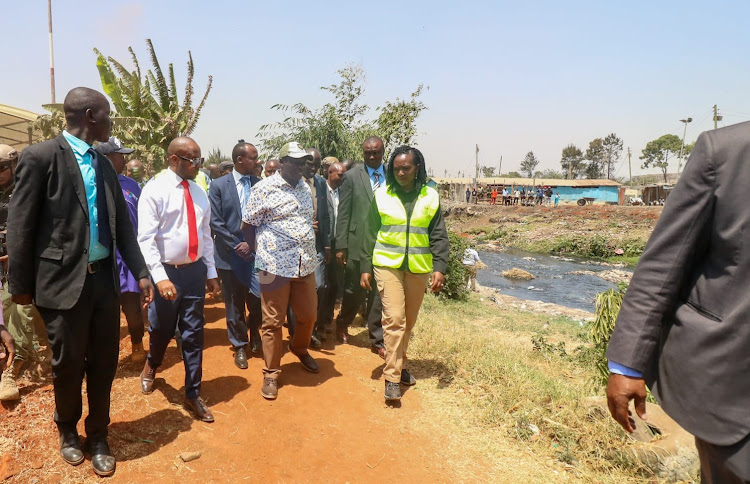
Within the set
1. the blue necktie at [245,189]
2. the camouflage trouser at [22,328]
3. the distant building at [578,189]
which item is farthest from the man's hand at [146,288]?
the distant building at [578,189]

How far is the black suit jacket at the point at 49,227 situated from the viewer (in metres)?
2.53

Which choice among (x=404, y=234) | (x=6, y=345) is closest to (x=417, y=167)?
(x=404, y=234)

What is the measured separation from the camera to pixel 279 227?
3.90 m

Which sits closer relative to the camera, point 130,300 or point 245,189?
point 130,300

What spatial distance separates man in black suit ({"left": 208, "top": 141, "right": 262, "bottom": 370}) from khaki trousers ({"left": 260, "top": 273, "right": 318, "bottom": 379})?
0.60 meters

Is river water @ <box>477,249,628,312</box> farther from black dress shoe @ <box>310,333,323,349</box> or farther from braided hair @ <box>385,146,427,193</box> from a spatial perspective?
braided hair @ <box>385,146,427,193</box>

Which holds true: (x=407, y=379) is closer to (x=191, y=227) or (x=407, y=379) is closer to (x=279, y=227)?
(x=279, y=227)

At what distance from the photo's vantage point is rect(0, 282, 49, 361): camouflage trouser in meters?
3.88

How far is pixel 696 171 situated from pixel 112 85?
1189 cm

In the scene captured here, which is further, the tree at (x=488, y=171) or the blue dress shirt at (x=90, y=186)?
the tree at (x=488, y=171)

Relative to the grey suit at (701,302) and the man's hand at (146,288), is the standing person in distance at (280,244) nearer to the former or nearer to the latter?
the man's hand at (146,288)

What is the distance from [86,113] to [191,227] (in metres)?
1.09

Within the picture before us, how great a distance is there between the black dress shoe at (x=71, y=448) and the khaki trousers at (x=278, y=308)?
147 cm

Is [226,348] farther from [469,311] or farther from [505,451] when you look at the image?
[469,311]
